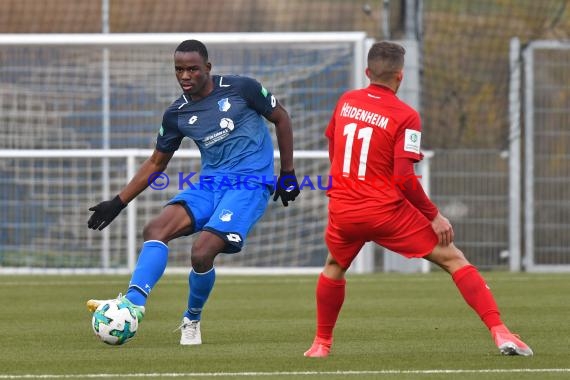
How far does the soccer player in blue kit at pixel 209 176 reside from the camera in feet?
28.0

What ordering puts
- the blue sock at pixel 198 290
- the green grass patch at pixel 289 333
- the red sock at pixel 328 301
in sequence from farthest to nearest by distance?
the blue sock at pixel 198 290, the red sock at pixel 328 301, the green grass patch at pixel 289 333

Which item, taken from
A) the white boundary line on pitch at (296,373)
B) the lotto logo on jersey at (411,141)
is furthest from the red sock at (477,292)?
the lotto logo on jersey at (411,141)

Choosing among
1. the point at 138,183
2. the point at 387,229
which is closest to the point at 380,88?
the point at 387,229

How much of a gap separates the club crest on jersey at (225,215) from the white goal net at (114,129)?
7.91 m

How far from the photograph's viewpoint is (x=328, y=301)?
7801 mm

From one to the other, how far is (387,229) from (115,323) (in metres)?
1.63

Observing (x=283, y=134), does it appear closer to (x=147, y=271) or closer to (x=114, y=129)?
(x=147, y=271)

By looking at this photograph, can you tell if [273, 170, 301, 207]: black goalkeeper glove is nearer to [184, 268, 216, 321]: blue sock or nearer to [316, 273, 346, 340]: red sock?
[184, 268, 216, 321]: blue sock

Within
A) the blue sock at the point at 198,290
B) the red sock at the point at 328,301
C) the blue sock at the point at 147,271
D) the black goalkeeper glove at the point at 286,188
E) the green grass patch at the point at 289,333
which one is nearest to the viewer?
the green grass patch at the point at 289,333

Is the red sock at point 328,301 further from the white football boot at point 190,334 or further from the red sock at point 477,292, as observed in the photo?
the white football boot at point 190,334

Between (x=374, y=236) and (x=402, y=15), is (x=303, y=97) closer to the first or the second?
(x=402, y=15)

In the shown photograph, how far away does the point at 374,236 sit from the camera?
7617 millimetres

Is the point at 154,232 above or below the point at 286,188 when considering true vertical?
below

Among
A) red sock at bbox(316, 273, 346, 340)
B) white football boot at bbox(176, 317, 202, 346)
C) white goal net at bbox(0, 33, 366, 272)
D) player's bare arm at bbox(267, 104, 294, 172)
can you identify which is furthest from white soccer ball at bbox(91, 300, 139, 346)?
white goal net at bbox(0, 33, 366, 272)
